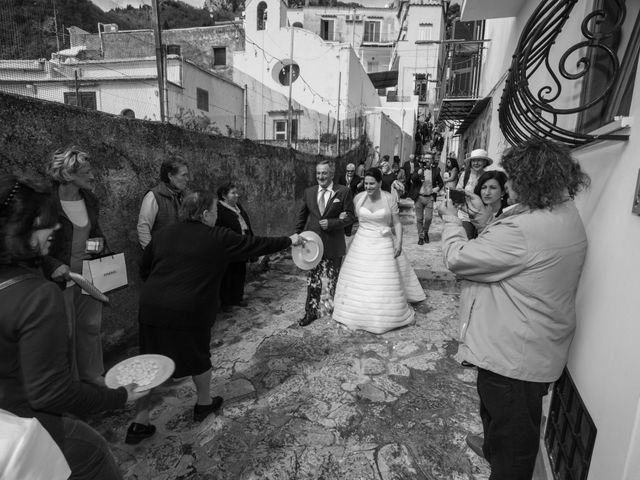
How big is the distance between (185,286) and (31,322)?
4.34 ft

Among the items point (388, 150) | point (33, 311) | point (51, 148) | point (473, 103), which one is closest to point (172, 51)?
point (388, 150)

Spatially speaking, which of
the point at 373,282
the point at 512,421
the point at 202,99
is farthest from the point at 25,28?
the point at 202,99

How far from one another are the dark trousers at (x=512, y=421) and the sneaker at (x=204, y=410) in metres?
1.94

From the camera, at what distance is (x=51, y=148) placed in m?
3.00

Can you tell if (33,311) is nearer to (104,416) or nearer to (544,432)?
(104,416)

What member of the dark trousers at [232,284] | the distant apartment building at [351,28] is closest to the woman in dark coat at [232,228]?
the dark trousers at [232,284]

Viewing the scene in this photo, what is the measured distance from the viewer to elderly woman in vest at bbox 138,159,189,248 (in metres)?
3.53

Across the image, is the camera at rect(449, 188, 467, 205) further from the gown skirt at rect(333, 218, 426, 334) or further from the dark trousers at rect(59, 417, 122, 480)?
the dark trousers at rect(59, 417, 122, 480)

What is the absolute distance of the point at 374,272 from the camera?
176 inches

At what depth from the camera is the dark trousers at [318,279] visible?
476 centimetres

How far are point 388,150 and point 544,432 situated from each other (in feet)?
68.1

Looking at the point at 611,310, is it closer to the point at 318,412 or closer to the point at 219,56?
the point at 318,412

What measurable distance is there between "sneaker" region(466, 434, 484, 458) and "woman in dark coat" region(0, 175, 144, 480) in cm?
234

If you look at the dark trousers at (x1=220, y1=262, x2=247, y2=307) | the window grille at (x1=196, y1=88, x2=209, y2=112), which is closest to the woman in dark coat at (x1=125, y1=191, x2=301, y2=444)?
the dark trousers at (x1=220, y1=262, x2=247, y2=307)
